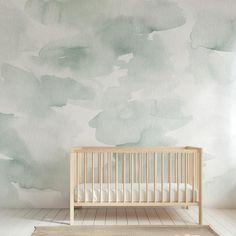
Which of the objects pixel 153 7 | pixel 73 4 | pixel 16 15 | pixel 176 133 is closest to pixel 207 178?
pixel 176 133

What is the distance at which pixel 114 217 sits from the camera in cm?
463

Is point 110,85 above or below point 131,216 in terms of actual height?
above

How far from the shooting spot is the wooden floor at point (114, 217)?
13.9 ft

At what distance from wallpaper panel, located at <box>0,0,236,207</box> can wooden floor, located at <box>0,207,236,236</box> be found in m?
0.29

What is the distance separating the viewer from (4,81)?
202 inches

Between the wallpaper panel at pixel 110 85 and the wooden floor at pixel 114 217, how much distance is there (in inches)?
11.2

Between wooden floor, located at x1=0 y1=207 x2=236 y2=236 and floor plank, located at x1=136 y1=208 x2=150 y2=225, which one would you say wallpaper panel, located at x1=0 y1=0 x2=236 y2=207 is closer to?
wooden floor, located at x1=0 y1=207 x2=236 y2=236

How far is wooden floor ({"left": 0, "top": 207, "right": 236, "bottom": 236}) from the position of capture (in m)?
4.24

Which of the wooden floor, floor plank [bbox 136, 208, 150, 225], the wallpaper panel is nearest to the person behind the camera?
the wooden floor

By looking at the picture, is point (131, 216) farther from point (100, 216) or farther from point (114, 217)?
point (100, 216)

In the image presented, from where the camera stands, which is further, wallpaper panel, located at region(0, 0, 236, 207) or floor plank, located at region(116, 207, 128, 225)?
wallpaper panel, located at region(0, 0, 236, 207)

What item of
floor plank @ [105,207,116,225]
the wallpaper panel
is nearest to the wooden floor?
floor plank @ [105,207,116,225]

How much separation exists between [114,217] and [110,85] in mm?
1451

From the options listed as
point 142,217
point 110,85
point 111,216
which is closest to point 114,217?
point 111,216
